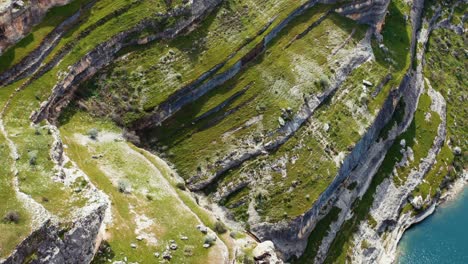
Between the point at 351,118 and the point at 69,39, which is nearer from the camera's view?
the point at 69,39

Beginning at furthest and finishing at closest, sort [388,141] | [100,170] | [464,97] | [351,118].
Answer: [464,97], [388,141], [351,118], [100,170]

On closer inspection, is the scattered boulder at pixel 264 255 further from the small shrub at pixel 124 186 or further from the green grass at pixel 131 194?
the small shrub at pixel 124 186

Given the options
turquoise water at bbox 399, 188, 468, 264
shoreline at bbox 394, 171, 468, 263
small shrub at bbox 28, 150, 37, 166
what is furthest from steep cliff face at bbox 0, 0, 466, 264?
turquoise water at bbox 399, 188, 468, 264

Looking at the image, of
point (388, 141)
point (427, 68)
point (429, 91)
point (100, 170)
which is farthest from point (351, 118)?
point (100, 170)

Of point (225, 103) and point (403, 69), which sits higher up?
point (225, 103)

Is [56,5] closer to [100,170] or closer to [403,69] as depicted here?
[100,170]

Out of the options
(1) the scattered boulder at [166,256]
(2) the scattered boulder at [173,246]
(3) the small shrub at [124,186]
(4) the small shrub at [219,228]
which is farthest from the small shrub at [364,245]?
(3) the small shrub at [124,186]
